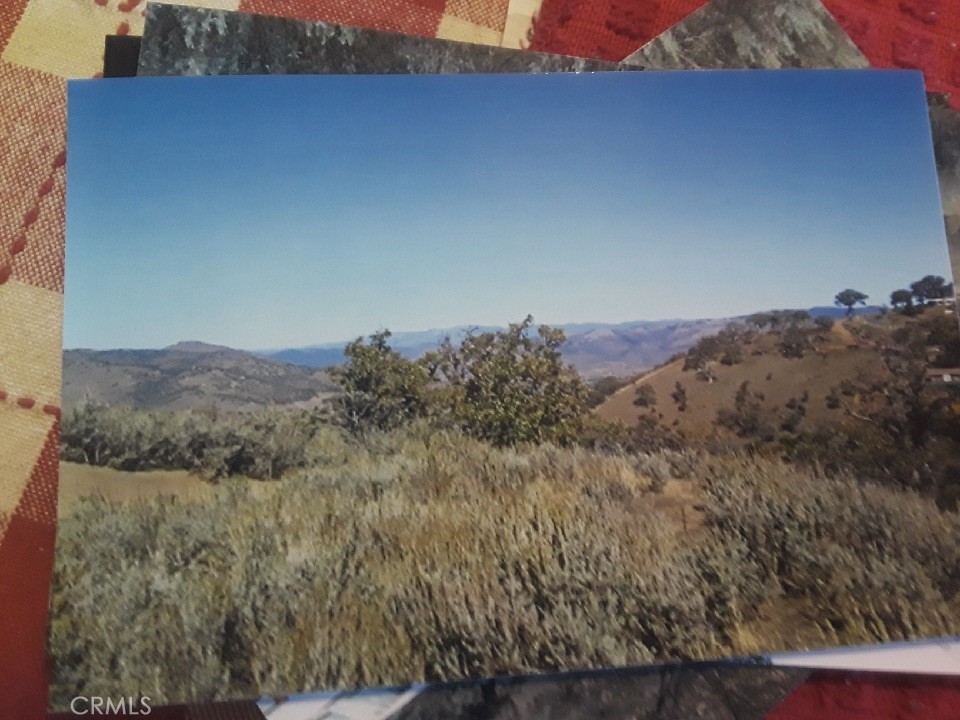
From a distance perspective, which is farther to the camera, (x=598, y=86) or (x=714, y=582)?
(x=598, y=86)

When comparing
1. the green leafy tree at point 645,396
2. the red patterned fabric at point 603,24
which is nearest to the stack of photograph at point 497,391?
the green leafy tree at point 645,396

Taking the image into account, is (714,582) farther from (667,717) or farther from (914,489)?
(914,489)

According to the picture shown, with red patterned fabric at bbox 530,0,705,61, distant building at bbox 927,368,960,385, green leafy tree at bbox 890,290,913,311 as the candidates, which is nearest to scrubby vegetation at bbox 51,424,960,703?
distant building at bbox 927,368,960,385

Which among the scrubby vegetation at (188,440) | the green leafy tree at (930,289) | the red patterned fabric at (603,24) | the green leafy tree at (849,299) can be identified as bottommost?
the scrubby vegetation at (188,440)

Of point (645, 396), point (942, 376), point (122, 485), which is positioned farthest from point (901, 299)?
point (122, 485)

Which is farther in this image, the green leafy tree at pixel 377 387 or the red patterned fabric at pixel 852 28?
the red patterned fabric at pixel 852 28

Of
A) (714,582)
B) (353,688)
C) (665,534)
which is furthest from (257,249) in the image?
(714,582)

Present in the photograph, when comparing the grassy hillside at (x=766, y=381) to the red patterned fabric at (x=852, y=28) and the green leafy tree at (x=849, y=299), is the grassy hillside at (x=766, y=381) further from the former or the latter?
the red patterned fabric at (x=852, y=28)
